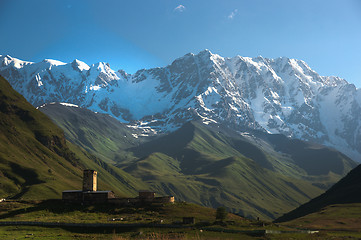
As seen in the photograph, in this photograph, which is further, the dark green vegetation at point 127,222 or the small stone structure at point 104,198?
the small stone structure at point 104,198

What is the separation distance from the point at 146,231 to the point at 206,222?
44.7 feet

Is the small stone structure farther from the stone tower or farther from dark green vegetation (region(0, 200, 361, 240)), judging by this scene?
the stone tower

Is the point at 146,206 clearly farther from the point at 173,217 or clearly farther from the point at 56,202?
the point at 56,202

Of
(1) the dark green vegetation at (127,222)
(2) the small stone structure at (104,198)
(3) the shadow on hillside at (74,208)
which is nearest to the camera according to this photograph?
(1) the dark green vegetation at (127,222)

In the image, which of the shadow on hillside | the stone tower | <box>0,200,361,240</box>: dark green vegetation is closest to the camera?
<box>0,200,361,240</box>: dark green vegetation

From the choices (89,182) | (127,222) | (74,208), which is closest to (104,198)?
(89,182)

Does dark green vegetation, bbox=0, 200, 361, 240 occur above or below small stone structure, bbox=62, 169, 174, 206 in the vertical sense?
below

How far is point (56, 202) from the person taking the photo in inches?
3716

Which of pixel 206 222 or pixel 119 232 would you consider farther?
pixel 206 222

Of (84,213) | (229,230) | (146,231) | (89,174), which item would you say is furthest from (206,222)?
(89,174)

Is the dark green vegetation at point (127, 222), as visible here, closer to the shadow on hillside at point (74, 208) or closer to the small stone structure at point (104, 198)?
the shadow on hillside at point (74, 208)

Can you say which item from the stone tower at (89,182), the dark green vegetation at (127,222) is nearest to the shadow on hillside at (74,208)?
the dark green vegetation at (127,222)

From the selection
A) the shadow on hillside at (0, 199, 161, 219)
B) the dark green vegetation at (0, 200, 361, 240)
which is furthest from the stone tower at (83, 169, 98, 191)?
the dark green vegetation at (0, 200, 361, 240)

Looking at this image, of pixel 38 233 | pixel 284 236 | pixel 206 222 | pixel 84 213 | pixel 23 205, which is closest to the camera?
pixel 38 233
